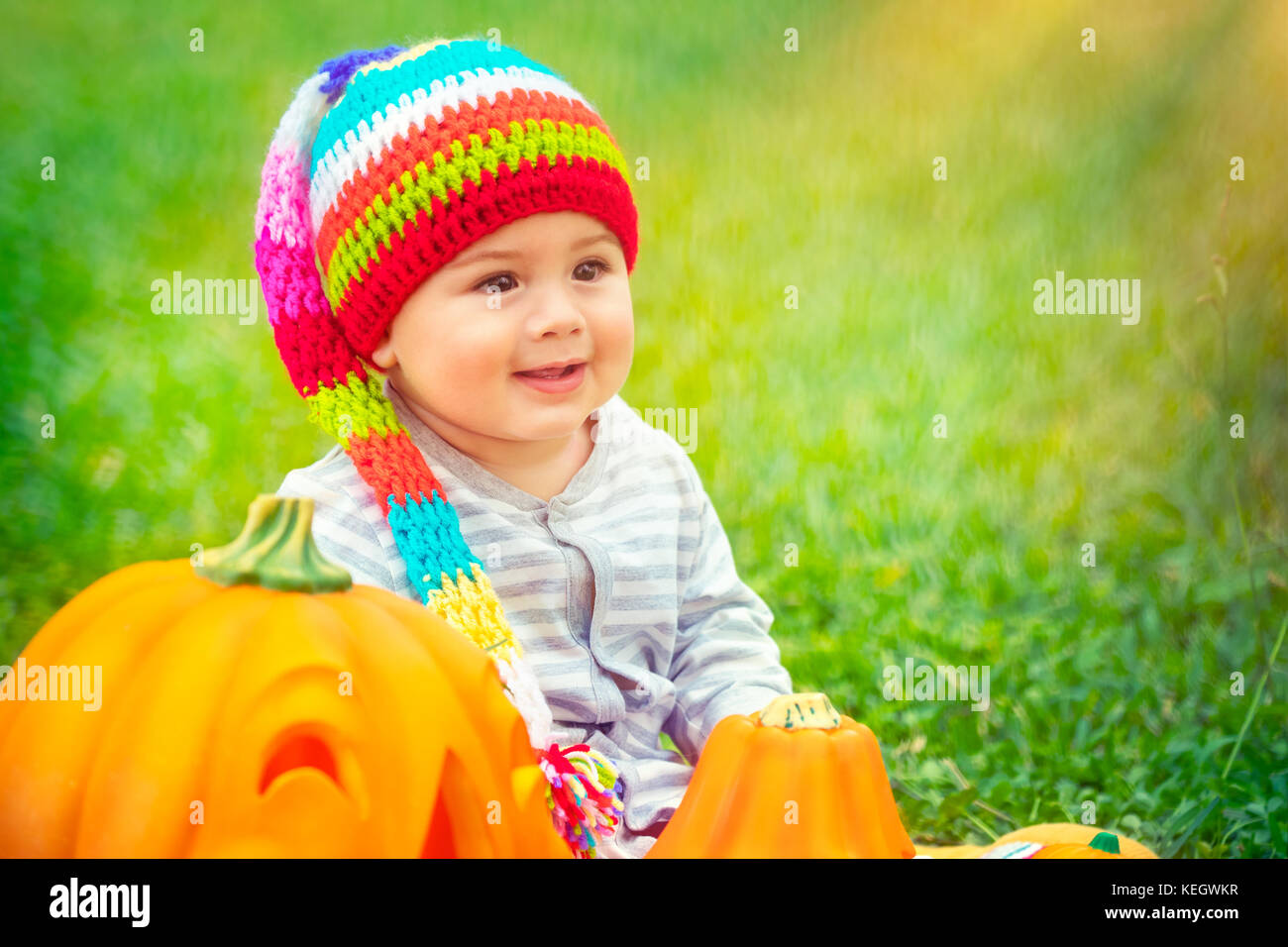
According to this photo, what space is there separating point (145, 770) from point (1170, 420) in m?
1.47

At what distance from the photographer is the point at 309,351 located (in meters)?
1.55

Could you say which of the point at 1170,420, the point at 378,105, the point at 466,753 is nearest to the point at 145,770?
the point at 466,753

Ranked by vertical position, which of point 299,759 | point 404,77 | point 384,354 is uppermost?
point 404,77

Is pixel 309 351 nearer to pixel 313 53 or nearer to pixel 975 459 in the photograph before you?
pixel 313 53

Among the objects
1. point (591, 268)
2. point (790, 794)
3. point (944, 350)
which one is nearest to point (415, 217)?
point (591, 268)

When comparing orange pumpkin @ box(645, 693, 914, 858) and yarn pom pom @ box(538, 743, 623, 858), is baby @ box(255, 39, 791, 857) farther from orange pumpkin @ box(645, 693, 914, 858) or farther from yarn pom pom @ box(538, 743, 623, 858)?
orange pumpkin @ box(645, 693, 914, 858)

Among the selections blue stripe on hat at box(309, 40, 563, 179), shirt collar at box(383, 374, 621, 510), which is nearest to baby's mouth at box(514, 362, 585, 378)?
shirt collar at box(383, 374, 621, 510)

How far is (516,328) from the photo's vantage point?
1.48 m

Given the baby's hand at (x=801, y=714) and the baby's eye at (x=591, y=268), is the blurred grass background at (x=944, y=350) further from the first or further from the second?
the baby's hand at (x=801, y=714)

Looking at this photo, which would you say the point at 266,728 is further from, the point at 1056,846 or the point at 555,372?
the point at 1056,846

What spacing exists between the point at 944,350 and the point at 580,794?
952 mm

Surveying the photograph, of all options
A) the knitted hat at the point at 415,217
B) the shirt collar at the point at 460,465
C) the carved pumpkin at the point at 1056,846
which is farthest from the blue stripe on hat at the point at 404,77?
the carved pumpkin at the point at 1056,846

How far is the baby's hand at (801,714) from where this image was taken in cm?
138
